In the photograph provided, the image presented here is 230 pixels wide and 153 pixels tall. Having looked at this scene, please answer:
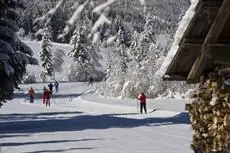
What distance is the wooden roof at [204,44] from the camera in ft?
27.9

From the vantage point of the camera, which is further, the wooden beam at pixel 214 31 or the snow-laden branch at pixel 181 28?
the snow-laden branch at pixel 181 28

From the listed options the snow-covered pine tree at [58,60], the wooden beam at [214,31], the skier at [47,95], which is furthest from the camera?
the snow-covered pine tree at [58,60]

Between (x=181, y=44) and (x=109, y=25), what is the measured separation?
17.5 ft

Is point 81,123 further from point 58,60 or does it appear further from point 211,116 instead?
point 58,60

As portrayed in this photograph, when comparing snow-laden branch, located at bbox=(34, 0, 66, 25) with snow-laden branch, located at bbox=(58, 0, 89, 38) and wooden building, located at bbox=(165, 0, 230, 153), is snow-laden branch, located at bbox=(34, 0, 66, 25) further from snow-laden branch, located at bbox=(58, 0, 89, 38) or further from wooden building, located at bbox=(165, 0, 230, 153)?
wooden building, located at bbox=(165, 0, 230, 153)

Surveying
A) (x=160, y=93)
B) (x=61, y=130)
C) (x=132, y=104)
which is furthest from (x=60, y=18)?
(x=160, y=93)

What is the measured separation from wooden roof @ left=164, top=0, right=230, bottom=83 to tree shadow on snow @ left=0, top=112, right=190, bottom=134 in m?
17.6

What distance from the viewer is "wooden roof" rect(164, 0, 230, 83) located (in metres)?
8.49

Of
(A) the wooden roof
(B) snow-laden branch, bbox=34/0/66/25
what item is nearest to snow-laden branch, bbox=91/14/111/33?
(B) snow-laden branch, bbox=34/0/66/25

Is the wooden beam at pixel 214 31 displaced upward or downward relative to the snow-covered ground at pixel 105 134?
upward

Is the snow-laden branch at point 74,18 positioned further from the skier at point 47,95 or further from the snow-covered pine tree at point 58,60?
the snow-covered pine tree at point 58,60

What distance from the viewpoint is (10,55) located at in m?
25.3

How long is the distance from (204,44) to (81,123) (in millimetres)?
23277

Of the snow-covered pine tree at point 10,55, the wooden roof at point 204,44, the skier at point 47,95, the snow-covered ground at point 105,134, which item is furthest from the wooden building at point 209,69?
the skier at point 47,95
